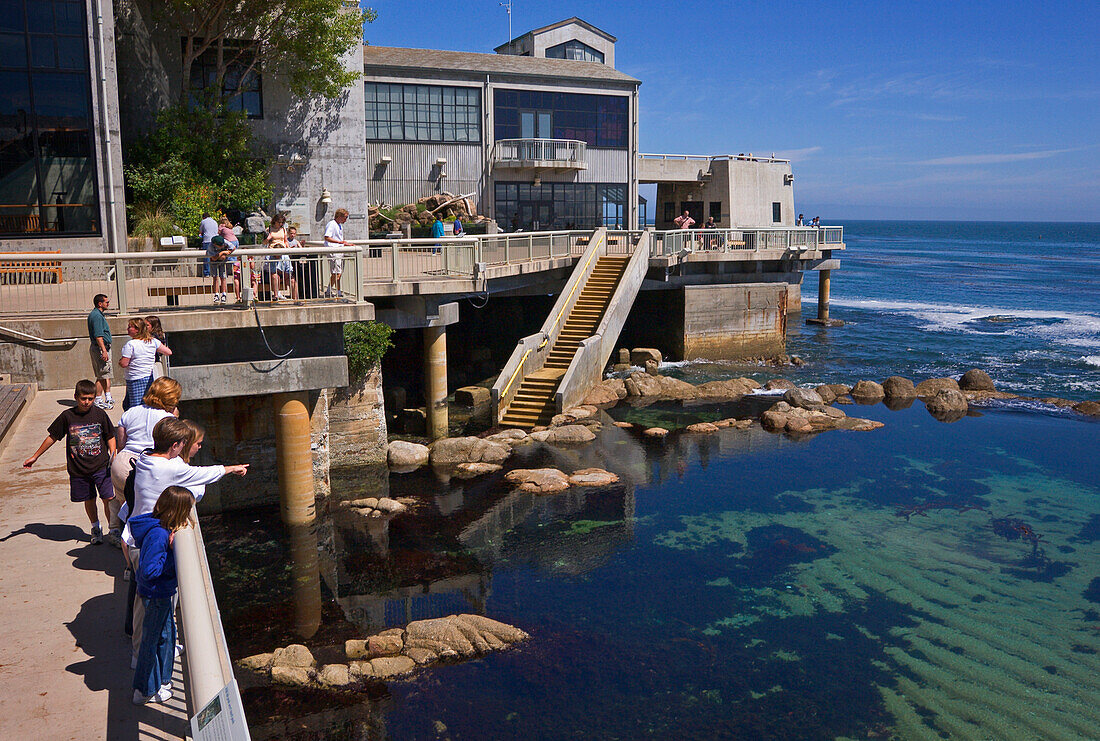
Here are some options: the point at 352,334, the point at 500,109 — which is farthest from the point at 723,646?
the point at 500,109

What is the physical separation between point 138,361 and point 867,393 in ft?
79.5

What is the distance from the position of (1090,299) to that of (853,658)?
217 ft

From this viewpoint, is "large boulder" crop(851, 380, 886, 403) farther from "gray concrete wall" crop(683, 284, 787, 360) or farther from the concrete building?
the concrete building

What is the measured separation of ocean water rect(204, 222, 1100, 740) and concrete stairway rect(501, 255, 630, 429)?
2270 millimetres

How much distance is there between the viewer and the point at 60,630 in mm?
6594

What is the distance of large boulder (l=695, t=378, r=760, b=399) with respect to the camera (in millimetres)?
28688

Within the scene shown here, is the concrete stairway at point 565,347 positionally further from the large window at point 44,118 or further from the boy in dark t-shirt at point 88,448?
the boy in dark t-shirt at point 88,448

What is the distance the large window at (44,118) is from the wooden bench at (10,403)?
1037 centimetres

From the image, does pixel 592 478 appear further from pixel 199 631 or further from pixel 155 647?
pixel 199 631

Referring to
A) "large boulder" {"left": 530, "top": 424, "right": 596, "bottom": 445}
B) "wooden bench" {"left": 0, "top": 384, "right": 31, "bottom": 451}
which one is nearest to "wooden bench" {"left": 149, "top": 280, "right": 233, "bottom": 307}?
"wooden bench" {"left": 0, "top": 384, "right": 31, "bottom": 451}

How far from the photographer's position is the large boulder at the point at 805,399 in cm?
2617

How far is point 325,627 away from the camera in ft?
42.0

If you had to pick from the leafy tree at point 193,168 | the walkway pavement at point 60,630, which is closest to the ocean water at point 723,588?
the walkway pavement at point 60,630

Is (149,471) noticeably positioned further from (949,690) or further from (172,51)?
(172,51)
